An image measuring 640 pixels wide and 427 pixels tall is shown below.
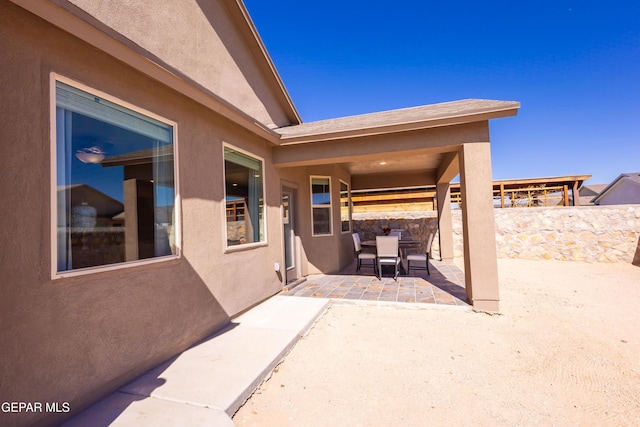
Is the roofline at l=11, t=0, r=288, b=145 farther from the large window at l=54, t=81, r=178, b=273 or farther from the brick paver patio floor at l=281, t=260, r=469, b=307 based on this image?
the brick paver patio floor at l=281, t=260, r=469, b=307

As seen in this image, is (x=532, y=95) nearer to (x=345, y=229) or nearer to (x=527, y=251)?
(x=527, y=251)

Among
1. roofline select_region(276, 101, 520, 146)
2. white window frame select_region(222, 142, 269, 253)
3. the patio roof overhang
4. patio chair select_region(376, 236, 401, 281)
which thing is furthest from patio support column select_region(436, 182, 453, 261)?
white window frame select_region(222, 142, 269, 253)

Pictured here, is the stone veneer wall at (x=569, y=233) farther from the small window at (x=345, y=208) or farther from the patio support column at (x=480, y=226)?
the patio support column at (x=480, y=226)

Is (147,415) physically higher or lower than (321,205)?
lower

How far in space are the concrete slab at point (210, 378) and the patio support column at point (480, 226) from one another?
2907mm

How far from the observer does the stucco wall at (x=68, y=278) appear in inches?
69.1

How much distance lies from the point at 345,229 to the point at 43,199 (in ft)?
24.5

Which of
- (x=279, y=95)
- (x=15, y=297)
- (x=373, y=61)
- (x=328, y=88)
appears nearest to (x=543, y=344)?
(x=15, y=297)

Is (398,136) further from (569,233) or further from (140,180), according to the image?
(569,233)

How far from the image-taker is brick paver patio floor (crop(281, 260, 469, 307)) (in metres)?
5.05

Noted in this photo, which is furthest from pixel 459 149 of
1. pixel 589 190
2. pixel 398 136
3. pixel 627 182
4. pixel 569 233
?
pixel 589 190

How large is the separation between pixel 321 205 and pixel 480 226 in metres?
4.11

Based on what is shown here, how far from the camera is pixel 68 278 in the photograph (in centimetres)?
205

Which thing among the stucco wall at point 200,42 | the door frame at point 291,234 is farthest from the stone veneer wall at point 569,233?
the stucco wall at point 200,42
